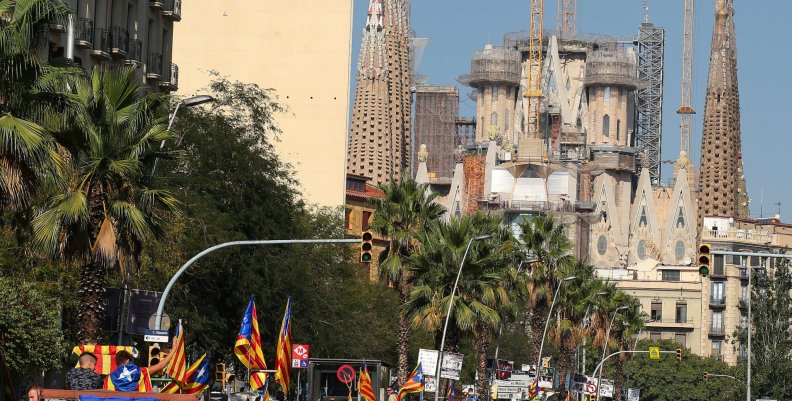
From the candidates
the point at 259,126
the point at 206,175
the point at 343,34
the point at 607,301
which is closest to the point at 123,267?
the point at 206,175

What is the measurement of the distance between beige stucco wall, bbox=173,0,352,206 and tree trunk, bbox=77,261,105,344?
79.2 meters

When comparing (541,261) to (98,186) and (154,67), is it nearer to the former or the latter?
(154,67)

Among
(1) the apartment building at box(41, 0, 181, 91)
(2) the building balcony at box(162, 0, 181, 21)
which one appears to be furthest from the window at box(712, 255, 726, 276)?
(2) the building balcony at box(162, 0, 181, 21)

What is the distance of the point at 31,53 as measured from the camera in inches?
1075

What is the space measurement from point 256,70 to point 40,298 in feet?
250

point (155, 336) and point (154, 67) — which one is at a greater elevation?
point (154, 67)

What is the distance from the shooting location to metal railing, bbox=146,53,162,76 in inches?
2356

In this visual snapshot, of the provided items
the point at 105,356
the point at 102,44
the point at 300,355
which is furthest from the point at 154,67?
the point at 105,356

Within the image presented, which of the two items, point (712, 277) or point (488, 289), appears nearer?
point (488, 289)

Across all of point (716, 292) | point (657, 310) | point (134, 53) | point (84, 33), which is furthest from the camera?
point (657, 310)

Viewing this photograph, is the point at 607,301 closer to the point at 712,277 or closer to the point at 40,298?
the point at 40,298

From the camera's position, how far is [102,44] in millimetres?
54219

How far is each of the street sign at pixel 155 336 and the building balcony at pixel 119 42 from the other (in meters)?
21.3

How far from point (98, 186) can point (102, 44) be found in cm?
2285
